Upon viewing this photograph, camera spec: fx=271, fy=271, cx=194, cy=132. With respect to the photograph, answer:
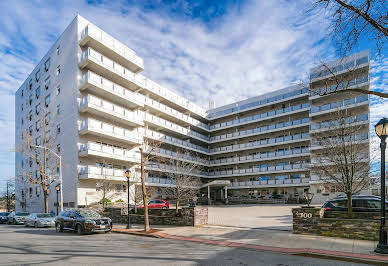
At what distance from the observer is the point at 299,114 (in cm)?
4684

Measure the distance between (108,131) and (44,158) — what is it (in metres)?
7.51

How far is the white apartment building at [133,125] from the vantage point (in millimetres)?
31906

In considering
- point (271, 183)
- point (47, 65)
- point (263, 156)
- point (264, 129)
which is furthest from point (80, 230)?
point (264, 129)

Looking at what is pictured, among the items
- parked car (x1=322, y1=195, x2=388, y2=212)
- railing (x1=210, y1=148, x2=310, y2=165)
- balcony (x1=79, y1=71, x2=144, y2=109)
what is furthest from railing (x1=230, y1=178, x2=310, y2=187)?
parked car (x1=322, y1=195, x2=388, y2=212)

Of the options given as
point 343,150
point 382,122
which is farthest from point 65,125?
point 382,122

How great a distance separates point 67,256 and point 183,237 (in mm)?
5909

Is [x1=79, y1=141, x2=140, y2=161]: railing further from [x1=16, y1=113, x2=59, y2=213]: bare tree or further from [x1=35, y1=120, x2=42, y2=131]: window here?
[x1=35, y1=120, x2=42, y2=131]: window

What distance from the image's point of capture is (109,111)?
33156 millimetres

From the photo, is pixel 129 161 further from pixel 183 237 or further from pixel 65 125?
pixel 183 237

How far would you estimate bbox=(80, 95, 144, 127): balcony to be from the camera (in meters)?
31.0

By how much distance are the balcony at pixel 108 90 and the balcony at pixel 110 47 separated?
4.49m

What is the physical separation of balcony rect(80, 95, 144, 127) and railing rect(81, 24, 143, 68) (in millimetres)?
7350

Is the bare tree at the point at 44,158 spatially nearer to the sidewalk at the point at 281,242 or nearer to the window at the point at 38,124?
the window at the point at 38,124

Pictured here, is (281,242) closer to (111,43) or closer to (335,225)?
(335,225)
